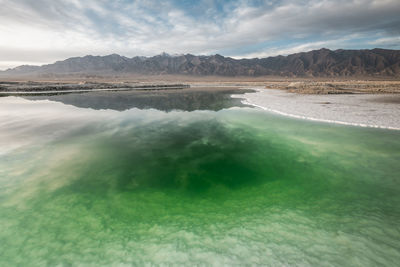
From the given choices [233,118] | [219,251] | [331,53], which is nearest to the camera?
[219,251]

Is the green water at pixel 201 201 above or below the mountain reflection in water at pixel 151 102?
below

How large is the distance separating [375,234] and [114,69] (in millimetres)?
209351

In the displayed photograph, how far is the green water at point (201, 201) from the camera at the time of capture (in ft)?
10.8

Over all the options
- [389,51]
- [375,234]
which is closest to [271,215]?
[375,234]

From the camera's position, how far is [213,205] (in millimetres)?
4480

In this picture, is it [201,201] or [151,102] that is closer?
[201,201]

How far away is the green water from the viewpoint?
3307 mm

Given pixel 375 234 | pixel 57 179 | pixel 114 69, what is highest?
pixel 114 69

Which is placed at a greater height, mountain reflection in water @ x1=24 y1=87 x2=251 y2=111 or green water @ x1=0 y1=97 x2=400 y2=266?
mountain reflection in water @ x1=24 y1=87 x2=251 y2=111

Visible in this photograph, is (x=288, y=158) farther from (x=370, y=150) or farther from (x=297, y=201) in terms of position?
(x=370, y=150)

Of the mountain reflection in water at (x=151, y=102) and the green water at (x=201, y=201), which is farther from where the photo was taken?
the mountain reflection in water at (x=151, y=102)

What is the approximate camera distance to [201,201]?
4.64 metres

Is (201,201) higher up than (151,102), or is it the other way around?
(151,102)

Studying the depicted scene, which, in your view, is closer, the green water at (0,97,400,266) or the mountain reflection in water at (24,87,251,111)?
the green water at (0,97,400,266)
